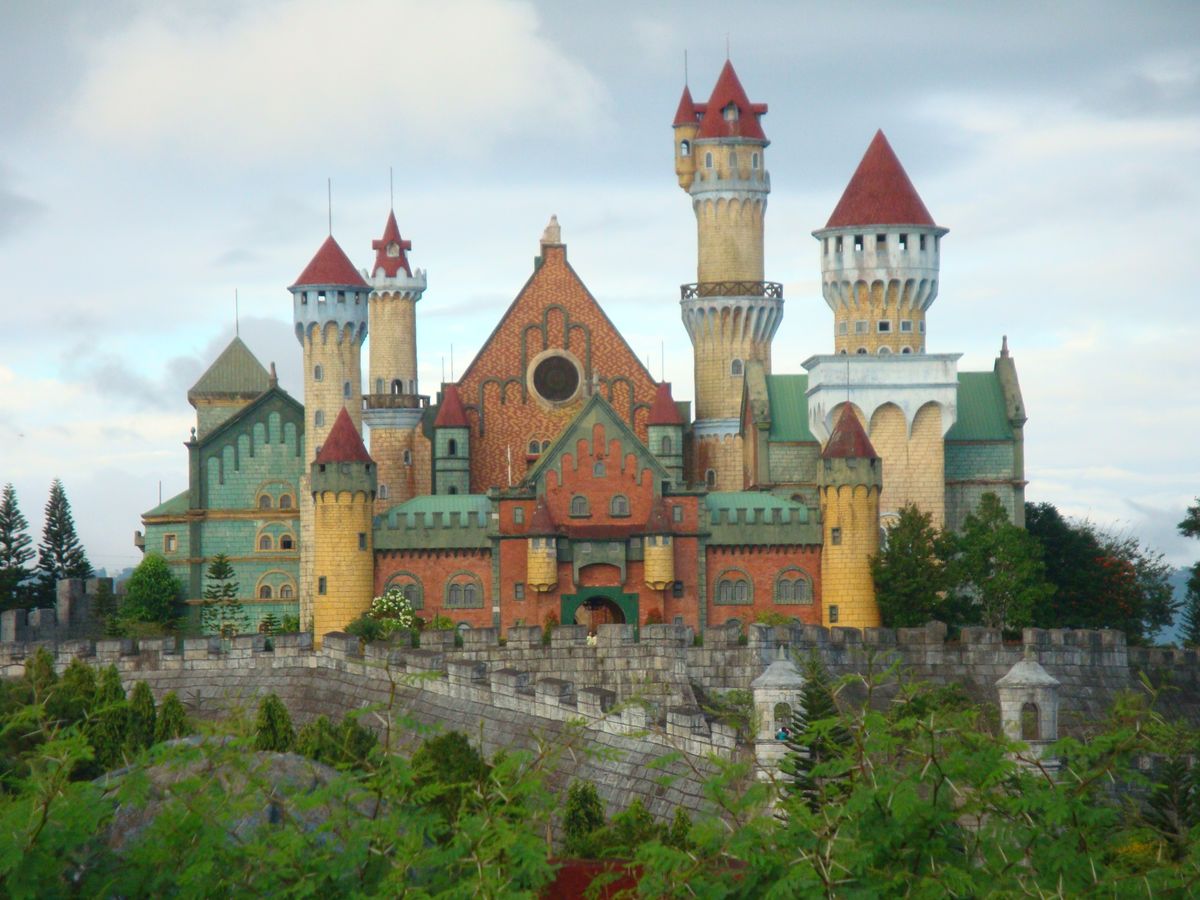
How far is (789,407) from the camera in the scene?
98.4 meters

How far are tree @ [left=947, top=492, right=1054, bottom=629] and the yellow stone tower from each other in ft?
71.1

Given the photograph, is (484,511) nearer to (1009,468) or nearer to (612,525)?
(612,525)

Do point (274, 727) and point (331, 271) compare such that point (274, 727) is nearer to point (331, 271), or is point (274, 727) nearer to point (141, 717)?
point (141, 717)

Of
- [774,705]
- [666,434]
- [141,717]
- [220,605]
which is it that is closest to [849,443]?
[666,434]

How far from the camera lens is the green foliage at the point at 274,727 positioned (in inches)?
2410

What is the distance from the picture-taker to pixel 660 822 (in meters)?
52.8

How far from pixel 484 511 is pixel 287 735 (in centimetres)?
3162

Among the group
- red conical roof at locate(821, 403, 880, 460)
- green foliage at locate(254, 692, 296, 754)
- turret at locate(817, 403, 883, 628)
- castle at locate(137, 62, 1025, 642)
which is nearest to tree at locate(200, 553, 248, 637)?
castle at locate(137, 62, 1025, 642)

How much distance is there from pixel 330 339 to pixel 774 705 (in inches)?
1814

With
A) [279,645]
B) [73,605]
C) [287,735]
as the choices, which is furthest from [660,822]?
[73,605]

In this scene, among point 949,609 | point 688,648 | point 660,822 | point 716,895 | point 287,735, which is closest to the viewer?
point 716,895

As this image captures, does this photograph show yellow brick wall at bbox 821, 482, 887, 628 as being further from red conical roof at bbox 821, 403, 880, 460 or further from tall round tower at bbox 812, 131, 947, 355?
tall round tower at bbox 812, 131, 947, 355

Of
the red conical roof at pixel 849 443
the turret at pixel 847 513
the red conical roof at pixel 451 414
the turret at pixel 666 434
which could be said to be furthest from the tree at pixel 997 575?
the red conical roof at pixel 451 414

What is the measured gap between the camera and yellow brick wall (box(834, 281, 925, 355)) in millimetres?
95062
